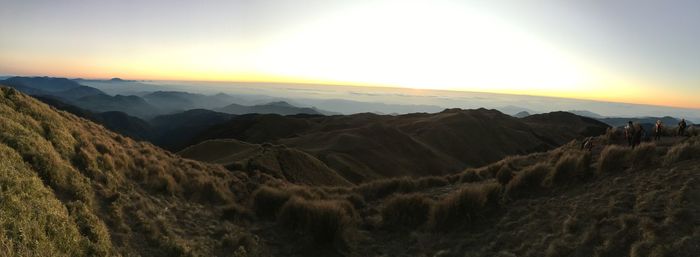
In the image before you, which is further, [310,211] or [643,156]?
[643,156]

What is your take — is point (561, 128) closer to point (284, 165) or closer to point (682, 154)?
point (284, 165)

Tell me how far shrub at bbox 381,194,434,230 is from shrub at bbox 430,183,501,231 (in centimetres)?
53

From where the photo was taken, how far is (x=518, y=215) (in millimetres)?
12523

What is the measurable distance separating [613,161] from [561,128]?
11690 centimetres

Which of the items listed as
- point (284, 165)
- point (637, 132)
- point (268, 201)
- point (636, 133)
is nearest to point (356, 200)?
point (268, 201)

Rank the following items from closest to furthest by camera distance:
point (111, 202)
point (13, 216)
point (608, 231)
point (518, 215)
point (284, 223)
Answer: point (13, 216) < point (608, 231) < point (111, 202) < point (518, 215) < point (284, 223)

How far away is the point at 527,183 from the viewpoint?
48.3 ft

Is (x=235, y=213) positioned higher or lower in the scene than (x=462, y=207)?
lower

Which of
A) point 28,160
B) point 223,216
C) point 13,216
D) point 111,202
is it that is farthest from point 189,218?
point 13,216

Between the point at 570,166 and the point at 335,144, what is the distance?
53.6 m

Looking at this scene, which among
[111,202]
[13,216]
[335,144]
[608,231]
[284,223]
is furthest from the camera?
[335,144]

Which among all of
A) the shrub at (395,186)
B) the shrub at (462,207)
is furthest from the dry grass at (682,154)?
the shrub at (395,186)

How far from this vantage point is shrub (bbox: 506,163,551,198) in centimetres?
1435

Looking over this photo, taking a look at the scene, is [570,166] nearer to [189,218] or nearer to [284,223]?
[284,223]
